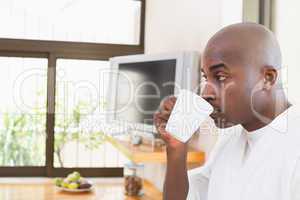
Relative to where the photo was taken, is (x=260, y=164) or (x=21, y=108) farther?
(x=21, y=108)

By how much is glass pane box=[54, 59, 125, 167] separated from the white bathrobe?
2.17 metres

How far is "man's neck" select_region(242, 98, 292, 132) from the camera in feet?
2.70

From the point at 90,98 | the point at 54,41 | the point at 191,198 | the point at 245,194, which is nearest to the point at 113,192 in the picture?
the point at 90,98

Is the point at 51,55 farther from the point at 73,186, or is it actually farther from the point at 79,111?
the point at 73,186

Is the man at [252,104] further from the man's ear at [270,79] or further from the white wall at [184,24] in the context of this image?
the white wall at [184,24]

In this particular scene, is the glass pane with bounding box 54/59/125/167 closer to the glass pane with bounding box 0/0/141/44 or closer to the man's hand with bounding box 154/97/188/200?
the glass pane with bounding box 0/0/141/44

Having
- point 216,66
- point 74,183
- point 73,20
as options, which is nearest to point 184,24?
point 73,20

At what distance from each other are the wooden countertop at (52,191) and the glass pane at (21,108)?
202 mm

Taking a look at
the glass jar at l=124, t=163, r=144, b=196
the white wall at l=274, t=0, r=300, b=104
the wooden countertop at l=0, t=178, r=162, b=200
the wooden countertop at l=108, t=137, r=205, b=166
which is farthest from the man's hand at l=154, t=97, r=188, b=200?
the glass jar at l=124, t=163, r=144, b=196

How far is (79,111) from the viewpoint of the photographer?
10.1 ft

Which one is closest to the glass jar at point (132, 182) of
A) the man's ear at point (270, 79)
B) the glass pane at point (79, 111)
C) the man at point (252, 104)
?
the glass pane at point (79, 111)

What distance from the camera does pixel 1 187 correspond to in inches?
112

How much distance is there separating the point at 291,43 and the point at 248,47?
0.72 metres

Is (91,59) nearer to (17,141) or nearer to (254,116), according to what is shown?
(17,141)
